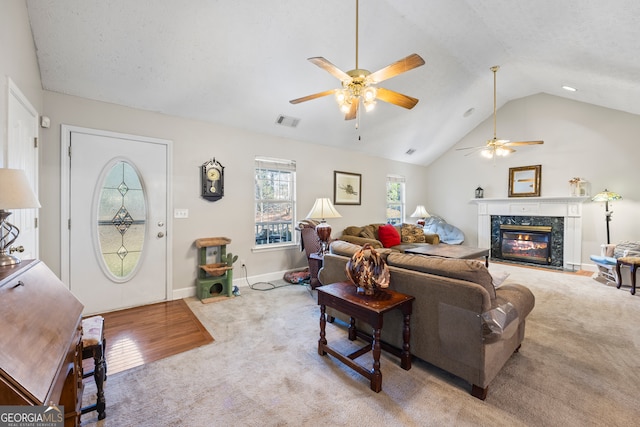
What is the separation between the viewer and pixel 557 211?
5.48 metres

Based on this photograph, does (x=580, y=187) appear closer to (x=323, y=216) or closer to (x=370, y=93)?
(x=323, y=216)

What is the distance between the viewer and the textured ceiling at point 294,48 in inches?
97.4

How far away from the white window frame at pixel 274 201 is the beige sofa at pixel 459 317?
2.64 meters

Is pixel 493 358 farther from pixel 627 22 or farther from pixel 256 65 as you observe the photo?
pixel 256 65

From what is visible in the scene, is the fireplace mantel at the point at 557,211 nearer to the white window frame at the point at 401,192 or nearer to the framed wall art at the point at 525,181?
the framed wall art at the point at 525,181

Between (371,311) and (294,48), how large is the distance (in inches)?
114

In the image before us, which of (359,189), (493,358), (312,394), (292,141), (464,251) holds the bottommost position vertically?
(312,394)

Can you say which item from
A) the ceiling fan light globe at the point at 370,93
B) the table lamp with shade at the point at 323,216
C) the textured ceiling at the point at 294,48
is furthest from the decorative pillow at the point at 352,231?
the ceiling fan light globe at the point at 370,93

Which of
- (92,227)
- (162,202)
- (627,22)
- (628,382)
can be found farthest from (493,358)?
(92,227)

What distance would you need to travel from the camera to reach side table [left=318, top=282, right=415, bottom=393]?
1850 mm

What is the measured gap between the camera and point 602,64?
327 centimetres

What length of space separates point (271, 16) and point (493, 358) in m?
3.45

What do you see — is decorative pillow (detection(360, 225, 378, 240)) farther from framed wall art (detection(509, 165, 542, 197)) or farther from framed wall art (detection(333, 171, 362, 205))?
framed wall art (detection(509, 165, 542, 197))

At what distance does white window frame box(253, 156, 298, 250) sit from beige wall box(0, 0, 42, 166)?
2.45 m
